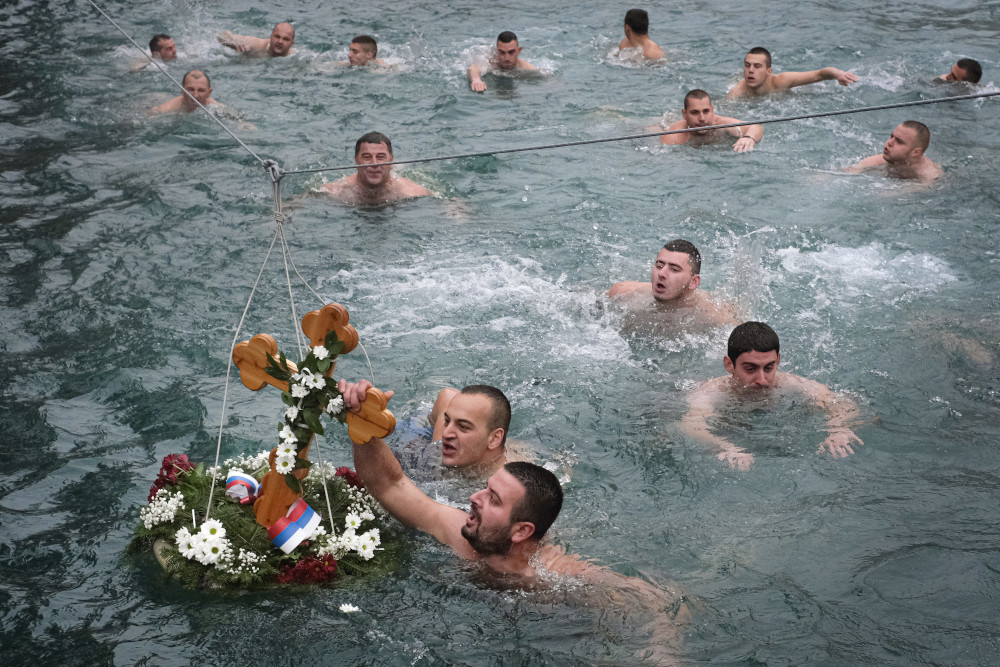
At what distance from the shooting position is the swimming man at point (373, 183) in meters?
10.6

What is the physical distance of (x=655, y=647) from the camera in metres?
5.00

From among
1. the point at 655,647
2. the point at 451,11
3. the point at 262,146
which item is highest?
the point at 451,11

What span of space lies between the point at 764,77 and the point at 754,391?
794cm

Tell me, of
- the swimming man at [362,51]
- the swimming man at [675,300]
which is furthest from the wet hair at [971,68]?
the swimming man at [362,51]

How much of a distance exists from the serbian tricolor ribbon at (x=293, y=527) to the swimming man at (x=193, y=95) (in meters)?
9.38

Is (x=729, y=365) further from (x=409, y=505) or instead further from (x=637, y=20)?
(x=637, y=20)

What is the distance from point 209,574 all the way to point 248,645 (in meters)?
0.41

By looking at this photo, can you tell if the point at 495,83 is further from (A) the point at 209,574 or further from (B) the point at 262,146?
(A) the point at 209,574

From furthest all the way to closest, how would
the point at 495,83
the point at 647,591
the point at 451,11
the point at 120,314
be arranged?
the point at 451,11 < the point at 495,83 < the point at 120,314 < the point at 647,591

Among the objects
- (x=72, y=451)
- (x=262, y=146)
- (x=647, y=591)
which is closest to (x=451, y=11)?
(x=262, y=146)

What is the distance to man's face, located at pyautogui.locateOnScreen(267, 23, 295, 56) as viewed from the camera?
1529cm

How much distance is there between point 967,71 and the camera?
13859mm

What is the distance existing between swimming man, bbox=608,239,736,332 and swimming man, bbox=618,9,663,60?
301 inches

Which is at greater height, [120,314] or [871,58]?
[871,58]
